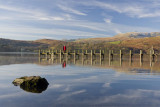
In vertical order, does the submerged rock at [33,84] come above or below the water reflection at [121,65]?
above

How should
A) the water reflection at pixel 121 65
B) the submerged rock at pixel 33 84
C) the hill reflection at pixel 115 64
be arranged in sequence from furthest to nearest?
the water reflection at pixel 121 65 < the hill reflection at pixel 115 64 < the submerged rock at pixel 33 84

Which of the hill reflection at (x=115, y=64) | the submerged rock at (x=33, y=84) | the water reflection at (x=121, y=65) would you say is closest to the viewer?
the submerged rock at (x=33, y=84)

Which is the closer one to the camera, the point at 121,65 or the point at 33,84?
the point at 33,84

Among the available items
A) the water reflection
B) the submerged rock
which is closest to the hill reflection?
the water reflection

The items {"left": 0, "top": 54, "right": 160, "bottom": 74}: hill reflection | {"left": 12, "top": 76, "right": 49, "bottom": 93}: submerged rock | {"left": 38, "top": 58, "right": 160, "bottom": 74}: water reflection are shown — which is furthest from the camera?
{"left": 38, "top": 58, "right": 160, "bottom": 74}: water reflection

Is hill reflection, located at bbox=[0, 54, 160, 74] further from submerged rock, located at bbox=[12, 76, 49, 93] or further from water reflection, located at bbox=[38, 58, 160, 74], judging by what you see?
submerged rock, located at bbox=[12, 76, 49, 93]

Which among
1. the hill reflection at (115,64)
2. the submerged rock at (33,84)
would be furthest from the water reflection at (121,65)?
the submerged rock at (33,84)

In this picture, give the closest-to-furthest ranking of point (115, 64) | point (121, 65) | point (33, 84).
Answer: point (33, 84)
point (121, 65)
point (115, 64)

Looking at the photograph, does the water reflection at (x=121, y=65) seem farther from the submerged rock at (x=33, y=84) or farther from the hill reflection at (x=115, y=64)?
the submerged rock at (x=33, y=84)

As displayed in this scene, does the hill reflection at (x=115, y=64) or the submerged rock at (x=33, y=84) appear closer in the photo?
the submerged rock at (x=33, y=84)

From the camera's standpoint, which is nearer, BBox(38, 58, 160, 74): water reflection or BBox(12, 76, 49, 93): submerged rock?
BBox(12, 76, 49, 93): submerged rock

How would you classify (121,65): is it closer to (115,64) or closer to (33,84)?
(115,64)

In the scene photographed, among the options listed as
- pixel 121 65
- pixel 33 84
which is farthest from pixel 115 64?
pixel 33 84

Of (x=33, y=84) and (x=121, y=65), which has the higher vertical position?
(x=33, y=84)
